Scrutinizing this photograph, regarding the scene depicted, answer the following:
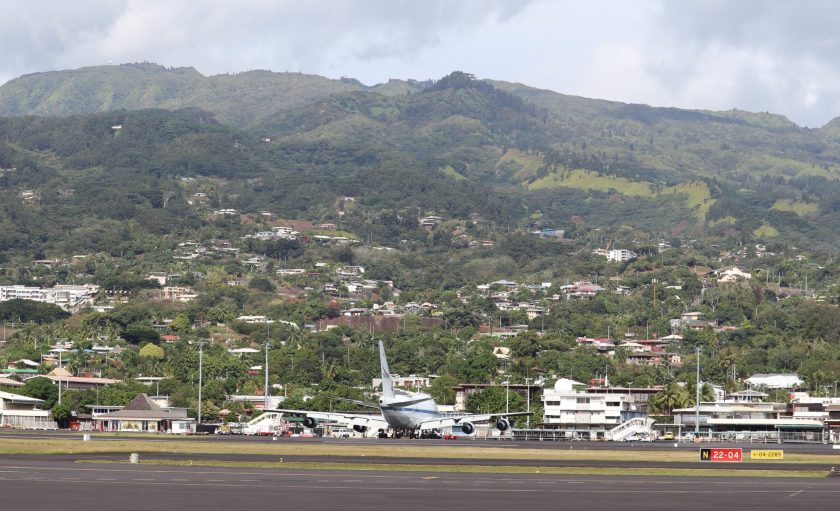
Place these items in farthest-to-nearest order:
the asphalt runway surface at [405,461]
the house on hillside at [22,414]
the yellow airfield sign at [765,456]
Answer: the house on hillside at [22,414] < the yellow airfield sign at [765,456] < the asphalt runway surface at [405,461]

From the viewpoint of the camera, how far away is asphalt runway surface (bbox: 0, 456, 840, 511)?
4628 cm

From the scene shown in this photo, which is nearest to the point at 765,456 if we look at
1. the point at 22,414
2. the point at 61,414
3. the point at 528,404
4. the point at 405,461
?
the point at 405,461

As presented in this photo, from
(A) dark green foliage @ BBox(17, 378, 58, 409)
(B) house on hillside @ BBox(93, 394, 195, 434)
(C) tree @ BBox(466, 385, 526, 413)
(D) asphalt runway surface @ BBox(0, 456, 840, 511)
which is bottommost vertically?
(D) asphalt runway surface @ BBox(0, 456, 840, 511)

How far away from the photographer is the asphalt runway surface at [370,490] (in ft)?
152

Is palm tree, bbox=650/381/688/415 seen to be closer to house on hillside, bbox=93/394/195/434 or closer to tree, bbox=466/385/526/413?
tree, bbox=466/385/526/413

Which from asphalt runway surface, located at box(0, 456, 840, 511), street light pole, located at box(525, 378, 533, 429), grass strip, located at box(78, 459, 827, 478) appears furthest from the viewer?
street light pole, located at box(525, 378, 533, 429)

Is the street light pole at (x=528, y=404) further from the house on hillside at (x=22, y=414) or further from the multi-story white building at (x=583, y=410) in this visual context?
the house on hillside at (x=22, y=414)

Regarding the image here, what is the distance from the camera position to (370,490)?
52000 millimetres

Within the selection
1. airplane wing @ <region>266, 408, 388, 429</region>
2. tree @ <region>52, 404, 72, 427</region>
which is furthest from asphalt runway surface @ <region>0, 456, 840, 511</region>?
tree @ <region>52, 404, 72, 427</region>

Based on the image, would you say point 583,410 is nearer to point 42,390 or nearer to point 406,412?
point 406,412

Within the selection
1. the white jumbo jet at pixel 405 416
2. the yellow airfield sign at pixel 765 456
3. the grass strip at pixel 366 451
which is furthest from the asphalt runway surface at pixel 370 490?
the white jumbo jet at pixel 405 416

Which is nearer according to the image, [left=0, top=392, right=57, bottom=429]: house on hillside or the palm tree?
[left=0, top=392, right=57, bottom=429]: house on hillside

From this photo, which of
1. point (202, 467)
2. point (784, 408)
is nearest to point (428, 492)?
point (202, 467)

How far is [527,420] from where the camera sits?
527ft
